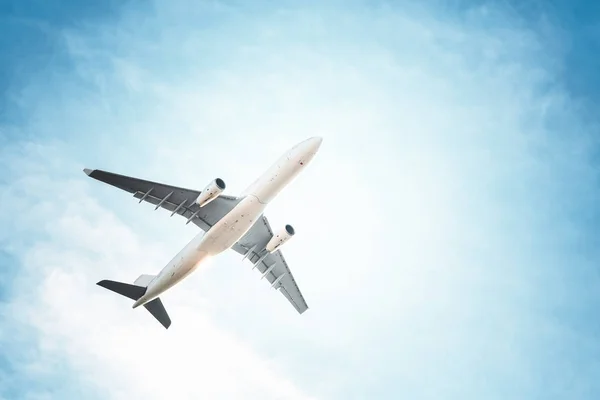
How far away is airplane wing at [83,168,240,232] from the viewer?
40.8 m

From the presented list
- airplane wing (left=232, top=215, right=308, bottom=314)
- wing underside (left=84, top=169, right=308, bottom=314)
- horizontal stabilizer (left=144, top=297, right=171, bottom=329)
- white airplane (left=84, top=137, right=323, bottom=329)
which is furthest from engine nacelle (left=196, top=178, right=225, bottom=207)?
horizontal stabilizer (left=144, top=297, right=171, bottom=329)

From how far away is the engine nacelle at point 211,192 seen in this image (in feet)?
128

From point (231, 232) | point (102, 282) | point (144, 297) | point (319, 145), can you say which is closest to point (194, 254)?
point (231, 232)

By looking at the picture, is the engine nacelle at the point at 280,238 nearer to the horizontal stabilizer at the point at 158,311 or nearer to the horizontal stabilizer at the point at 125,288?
the horizontal stabilizer at the point at 125,288

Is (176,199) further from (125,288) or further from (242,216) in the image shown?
(125,288)

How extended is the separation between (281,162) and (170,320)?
18796mm

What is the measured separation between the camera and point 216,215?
144 ft

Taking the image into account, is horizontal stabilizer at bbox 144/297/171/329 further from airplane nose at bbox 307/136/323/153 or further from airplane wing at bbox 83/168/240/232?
airplane nose at bbox 307/136/323/153

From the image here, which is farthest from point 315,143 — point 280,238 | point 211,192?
point 280,238

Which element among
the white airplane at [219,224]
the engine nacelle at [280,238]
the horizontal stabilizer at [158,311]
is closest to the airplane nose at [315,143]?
the white airplane at [219,224]

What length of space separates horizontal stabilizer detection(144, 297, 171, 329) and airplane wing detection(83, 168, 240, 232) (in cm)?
824

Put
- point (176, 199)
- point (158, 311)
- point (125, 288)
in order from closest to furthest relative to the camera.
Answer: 1. point (125, 288)
2. point (176, 199)
3. point (158, 311)

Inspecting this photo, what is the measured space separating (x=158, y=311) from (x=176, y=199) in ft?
35.8

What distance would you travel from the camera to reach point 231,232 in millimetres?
39250
